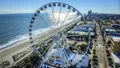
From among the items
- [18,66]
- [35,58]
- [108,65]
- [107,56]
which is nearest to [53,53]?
[35,58]

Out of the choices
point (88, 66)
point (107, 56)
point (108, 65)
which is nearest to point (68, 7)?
point (88, 66)

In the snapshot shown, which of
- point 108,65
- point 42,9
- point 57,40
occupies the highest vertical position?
point 42,9

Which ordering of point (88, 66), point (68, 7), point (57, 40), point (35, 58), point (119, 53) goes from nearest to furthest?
point (57, 40), point (68, 7), point (88, 66), point (35, 58), point (119, 53)

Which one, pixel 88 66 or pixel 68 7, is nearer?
pixel 68 7

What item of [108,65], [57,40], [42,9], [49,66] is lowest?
[108,65]

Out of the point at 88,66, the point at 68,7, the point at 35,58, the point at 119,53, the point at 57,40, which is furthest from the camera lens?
the point at 119,53

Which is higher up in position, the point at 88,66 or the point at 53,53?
the point at 53,53

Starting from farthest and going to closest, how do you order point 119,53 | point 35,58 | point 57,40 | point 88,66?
1. point 119,53
2. point 35,58
3. point 88,66
4. point 57,40

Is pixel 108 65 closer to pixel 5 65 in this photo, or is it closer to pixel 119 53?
pixel 119 53

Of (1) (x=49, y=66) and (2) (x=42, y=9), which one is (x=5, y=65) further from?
(2) (x=42, y=9)
